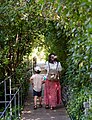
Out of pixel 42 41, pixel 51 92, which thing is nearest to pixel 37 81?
pixel 51 92

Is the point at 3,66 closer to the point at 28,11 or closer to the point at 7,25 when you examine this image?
the point at 7,25

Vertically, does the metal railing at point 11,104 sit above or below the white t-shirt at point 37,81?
below

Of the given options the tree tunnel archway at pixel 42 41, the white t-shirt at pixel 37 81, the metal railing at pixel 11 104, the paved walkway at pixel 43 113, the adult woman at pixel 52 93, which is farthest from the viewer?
the white t-shirt at pixel 37 81

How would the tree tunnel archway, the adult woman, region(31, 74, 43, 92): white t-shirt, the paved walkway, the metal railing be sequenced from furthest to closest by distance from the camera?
region(31, 74, 43, 92): white t-shirt
the adult woman
the paved walkway
the metal railing
the tree tunnel archway

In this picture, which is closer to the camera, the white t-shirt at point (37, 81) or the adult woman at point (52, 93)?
the adult woman at point (52, 93)

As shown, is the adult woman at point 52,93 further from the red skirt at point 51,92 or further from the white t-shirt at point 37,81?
the white t-shirt at point 37,81

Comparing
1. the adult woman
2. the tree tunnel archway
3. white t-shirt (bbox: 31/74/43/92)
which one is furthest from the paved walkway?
white t-shirt (bbox: 31/74/43/92)

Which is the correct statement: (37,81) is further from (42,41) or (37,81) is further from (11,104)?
(42,41)

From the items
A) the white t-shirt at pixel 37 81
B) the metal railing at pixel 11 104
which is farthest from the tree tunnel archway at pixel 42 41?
the metal railing at pixel 11 104

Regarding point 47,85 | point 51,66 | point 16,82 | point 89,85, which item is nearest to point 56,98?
point 47,85

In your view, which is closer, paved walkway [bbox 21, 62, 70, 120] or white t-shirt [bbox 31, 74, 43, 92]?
paved walkway [bbox 21, 62, 70, 120]

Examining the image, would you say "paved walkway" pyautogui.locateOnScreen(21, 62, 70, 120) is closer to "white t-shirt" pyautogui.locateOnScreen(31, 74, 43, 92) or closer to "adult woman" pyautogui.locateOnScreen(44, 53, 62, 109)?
"adult woman" pyautogui.locateOnScreen(44, 53, 62, 109)

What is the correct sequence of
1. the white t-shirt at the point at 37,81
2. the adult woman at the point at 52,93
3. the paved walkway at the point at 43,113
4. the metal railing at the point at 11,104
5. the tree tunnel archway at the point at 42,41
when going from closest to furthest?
the tree tunnel archway at the point at 42,41
the metal railing at the point at 11,104
the paved walkway at the point at 43,113
the adult woman at the point at 52,93
the white t-shirt at the point at 37,81

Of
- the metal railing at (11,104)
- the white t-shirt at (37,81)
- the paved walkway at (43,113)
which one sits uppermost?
the white t-shirt at (37,81)
